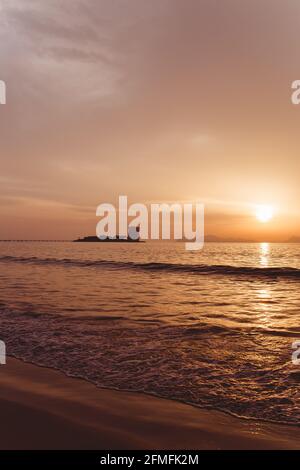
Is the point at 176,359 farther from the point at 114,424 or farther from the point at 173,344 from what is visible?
the point at 114,424

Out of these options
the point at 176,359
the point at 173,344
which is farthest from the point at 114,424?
the point at 173,344

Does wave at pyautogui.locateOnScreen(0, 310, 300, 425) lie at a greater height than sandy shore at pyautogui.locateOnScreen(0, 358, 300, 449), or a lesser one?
lesser

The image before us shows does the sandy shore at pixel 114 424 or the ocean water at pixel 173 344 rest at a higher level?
the sandy shore at pixel 114 424

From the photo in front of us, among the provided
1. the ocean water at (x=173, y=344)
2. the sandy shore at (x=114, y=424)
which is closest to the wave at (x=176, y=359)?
the ocean water at (x=173, y=344)

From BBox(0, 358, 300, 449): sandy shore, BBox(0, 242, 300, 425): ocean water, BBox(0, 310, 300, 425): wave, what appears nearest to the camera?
BBox(0, 358, 300, 449): sandy shore

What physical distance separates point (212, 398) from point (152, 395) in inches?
32.9

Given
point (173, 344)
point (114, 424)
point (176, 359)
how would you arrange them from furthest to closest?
point (173, 344), point (176, 359), point (114, 424)

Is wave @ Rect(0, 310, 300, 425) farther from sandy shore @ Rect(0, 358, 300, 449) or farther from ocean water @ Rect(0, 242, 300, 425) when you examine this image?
sandy shore @ Rect(0, 358, 300, 449)

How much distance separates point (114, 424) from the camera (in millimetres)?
4277

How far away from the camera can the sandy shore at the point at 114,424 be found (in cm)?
385

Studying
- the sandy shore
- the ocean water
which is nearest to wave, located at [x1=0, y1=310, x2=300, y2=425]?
the ocean water

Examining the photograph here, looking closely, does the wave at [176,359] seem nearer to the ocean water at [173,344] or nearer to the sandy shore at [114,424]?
the ocean water at [173,344]

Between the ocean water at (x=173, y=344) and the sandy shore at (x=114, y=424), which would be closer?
the sandy shore at (x=114, y=424)

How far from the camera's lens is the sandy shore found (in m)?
3.85
